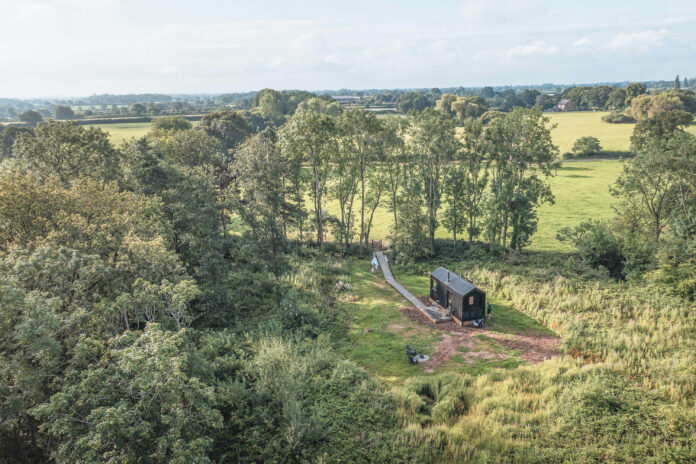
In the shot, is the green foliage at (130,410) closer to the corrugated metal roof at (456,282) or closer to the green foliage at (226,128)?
the corrugated metal roof at (456,282)

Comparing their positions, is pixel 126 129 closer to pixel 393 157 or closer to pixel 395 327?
pixel 393 157

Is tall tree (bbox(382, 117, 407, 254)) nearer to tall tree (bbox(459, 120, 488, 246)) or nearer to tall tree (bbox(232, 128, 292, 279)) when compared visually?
tall tree (bbox(459, 120, 488, 246))

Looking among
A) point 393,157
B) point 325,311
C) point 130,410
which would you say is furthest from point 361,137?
point 130,410

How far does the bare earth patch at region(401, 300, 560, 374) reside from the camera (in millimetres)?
20312

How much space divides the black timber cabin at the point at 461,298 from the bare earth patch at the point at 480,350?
0.87 meters

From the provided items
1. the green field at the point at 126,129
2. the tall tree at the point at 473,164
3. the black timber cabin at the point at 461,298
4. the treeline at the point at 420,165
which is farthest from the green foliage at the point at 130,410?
the green field at the point at 126,129

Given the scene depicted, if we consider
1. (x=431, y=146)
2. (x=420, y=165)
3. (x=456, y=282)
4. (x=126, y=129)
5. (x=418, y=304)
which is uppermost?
(x=126, y=129)

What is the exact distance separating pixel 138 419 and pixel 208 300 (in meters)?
13.9

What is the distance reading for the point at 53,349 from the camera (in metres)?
9.65

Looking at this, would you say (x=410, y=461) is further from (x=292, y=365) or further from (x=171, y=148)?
(x=171, y=148)

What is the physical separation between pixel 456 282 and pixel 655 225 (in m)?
21.4

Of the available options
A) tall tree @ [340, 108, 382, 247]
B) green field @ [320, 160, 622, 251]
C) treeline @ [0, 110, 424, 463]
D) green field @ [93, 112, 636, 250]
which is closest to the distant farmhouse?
green field @ [93, 112, 636, 250]

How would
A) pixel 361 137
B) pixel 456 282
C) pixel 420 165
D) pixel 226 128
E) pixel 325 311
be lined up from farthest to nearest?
pixel 226 128 < pixel 420 165 < pixel 361 137 < pixel 325 311 < pixel 456 282

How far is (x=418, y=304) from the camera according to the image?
27.9m
